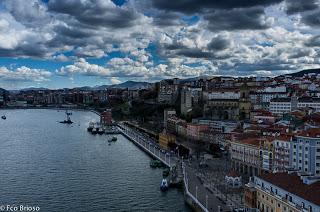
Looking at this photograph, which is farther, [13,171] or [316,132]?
[13,171]

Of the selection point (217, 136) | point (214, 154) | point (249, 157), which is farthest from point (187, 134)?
point (249, 157)

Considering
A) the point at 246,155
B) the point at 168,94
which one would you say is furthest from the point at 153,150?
the point at 168,94

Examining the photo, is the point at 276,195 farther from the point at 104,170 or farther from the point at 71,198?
the point at 104,170

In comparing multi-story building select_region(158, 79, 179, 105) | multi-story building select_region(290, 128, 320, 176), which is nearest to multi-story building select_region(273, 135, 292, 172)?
multi-story building select_region(290, 128, 320, 176)

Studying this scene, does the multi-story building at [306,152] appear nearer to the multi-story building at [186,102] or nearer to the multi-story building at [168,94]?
the multi-story building at [186,102]

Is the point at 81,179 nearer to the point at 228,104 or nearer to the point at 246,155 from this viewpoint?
the point at 246,155

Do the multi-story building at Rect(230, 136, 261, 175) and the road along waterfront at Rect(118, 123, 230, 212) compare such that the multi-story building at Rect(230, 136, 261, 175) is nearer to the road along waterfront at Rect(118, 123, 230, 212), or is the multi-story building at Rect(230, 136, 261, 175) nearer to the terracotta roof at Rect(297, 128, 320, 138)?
the road along waterfront at Rect(118, 123, 230, 212)
